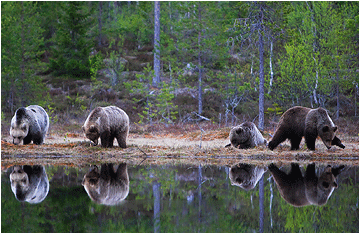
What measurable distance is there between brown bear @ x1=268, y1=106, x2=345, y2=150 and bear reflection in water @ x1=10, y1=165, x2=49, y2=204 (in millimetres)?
7804

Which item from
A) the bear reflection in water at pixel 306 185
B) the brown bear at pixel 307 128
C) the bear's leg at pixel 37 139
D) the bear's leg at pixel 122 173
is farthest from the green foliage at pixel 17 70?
the bear reflection in water at pixel 306 185

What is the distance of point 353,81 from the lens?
88.3 feet

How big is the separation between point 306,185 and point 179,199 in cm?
276

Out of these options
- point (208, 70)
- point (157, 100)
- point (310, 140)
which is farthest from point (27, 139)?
point (208, 70)

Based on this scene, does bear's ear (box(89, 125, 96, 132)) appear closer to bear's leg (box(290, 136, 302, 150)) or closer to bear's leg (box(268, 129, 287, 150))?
bear's leg (box(268, 129, 287, 150))

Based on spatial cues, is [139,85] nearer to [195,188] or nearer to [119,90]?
[119,90]

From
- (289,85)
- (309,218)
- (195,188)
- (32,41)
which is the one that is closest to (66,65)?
(32,41)

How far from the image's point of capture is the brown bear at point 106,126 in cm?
1281

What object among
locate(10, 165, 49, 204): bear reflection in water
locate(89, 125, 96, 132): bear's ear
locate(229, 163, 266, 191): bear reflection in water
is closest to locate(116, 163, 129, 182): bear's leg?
locate(10, 165, 49, 204): bear reflection in water

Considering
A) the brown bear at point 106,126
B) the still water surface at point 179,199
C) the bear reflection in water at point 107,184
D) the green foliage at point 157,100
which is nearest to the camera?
the still water surface at point 179,199

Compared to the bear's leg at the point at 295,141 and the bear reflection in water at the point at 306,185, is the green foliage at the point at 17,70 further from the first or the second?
the bear reflection in water at the point at 306,185

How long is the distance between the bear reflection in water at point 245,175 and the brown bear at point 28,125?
777 centimetres

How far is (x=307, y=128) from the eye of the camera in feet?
42.1

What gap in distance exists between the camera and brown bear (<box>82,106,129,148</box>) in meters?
12.8
